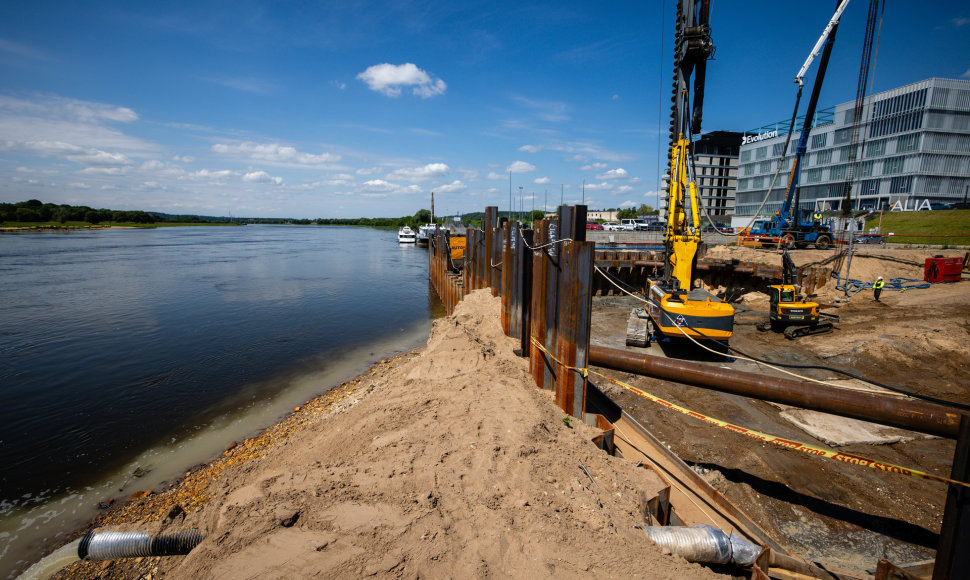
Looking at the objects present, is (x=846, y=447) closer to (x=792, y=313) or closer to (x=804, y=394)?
(x=804, y=394)

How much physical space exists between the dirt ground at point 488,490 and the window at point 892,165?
58.2 m

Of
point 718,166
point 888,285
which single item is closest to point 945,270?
point 888,285

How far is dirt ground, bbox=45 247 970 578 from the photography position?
297 centimetres

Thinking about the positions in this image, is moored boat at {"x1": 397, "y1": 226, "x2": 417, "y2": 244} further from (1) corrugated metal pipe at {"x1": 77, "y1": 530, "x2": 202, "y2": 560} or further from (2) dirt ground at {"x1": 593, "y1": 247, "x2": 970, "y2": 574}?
(1) corrugated metal pipe at {"x1": 77, "y1": 530, "x2": 202, "y2": 560}

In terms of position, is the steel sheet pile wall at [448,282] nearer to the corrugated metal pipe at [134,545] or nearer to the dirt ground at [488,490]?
the dirt ground at [488,490]

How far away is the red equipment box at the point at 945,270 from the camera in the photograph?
15.9 metres

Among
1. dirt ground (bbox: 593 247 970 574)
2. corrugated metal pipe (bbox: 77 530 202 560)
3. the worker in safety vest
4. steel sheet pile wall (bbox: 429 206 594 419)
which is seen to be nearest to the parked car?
dirt ground (bbox: 593 247 970 574)

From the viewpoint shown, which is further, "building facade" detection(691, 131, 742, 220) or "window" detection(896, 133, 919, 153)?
"building facade" detection(691, 131, 742, 220)

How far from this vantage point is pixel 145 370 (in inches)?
490

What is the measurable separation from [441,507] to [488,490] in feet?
1.45

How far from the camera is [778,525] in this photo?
512 cm

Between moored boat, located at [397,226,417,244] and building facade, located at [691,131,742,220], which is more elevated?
building facade, located at [691,131,742,220]

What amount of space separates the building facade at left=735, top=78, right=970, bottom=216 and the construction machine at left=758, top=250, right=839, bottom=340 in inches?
1561

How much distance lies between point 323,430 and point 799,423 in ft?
28.4
